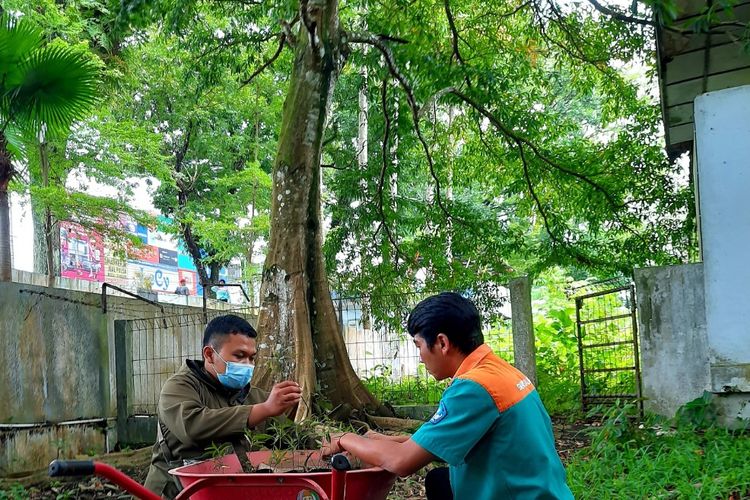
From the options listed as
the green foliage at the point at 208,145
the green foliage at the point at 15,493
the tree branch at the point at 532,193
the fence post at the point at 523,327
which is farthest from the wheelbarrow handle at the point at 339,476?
the green foliage at the point at 208,145

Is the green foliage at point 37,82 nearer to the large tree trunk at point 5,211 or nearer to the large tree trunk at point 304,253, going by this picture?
the large tree trunk at point 5,211

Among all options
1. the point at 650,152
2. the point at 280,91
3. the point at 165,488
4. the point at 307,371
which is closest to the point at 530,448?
the point at 165,488

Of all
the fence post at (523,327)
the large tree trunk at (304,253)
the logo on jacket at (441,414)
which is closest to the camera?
the logo on jacket at (441,414)

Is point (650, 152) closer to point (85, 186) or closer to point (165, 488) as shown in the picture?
point (165, 488)

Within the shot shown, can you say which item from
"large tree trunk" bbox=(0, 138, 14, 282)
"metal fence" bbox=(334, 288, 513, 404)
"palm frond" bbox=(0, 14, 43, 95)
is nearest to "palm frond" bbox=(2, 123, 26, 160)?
"large tree trunk" bbox=(0, 138, 14, 282)

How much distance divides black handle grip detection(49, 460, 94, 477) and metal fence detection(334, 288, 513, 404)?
23.6 ft

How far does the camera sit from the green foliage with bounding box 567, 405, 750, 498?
4.36 m

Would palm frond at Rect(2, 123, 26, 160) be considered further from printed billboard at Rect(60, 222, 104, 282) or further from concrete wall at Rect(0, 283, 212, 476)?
printed billboard at Rect(60, 222, 104, 282)

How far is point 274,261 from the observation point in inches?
272

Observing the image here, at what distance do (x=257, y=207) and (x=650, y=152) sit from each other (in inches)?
478

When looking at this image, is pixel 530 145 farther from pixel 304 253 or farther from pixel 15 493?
pixel 15 493

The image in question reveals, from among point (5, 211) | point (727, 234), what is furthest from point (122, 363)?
point (727, 234)

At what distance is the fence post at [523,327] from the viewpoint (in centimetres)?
763

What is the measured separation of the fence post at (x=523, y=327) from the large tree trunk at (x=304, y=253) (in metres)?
1.69
